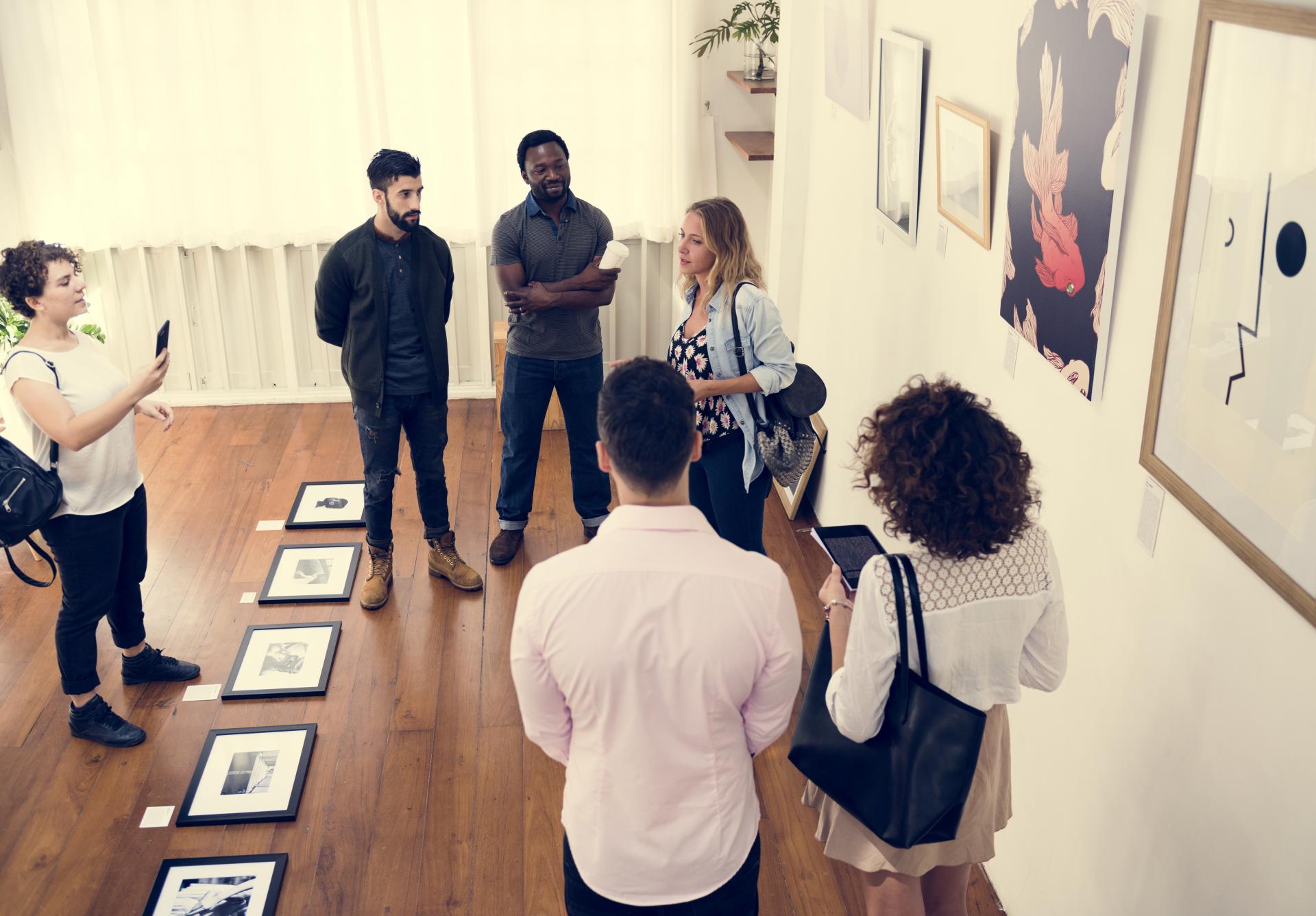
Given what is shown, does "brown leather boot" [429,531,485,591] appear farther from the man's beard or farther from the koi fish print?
the koi fish print

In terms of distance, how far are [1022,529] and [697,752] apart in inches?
26.2

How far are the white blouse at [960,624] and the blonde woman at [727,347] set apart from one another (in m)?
1.41

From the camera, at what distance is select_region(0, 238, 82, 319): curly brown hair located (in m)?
3.06

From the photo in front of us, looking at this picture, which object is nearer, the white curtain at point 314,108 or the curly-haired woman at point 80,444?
the curly-haired woman at point 80,444

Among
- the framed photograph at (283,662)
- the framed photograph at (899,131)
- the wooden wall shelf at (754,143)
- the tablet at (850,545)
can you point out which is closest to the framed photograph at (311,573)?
the framed photograph at (283,662)

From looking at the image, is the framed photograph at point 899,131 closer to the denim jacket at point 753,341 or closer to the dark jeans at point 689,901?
the denim jacket at point 753,341

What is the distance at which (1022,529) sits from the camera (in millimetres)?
1918

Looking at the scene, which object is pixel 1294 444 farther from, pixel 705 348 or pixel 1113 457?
pixel 705 348

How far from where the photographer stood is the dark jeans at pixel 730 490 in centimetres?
353

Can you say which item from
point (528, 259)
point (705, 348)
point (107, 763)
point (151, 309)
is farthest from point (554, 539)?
point (151, 309)

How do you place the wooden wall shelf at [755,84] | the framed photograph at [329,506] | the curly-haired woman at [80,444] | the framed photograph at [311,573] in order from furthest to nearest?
the wooden wall shelf at [755,84], the framed photograph at [329,506], the framed photograph at [311,573], the curly-haired woman at [80,444]

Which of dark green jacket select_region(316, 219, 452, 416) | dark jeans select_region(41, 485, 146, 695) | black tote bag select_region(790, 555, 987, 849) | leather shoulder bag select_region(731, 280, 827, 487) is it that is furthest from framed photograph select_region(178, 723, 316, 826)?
black tote bag select_region(790, 555, 987, 849)

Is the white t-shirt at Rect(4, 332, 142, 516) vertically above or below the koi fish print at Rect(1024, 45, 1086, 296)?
below

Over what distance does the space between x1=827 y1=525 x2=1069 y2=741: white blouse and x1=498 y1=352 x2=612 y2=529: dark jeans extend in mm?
2417
